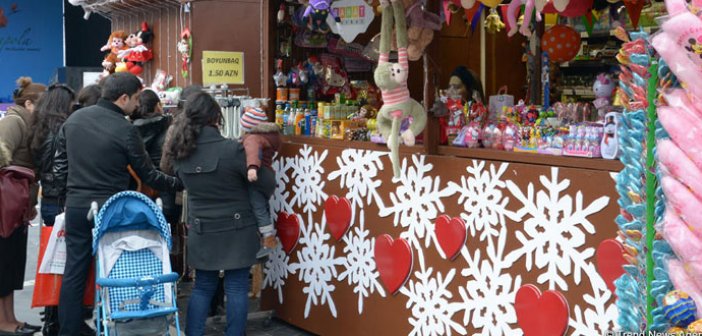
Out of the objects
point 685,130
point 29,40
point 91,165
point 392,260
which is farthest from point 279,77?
point 29,40

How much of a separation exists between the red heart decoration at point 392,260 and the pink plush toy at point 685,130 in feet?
8.34

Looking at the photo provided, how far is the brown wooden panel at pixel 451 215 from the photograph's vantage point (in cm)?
397

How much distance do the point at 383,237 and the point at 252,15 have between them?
4197mm

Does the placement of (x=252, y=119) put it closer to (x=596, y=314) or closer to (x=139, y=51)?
(x=596, y=314)

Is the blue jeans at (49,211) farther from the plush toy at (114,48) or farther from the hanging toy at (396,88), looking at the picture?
the plush toy at (114,48)

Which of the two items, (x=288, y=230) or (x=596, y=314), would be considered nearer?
(x=596, y=314)

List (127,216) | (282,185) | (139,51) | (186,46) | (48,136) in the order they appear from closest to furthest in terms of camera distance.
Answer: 1. (127,216)
2. (48,136)
3. (282,185)
4. (186,46)
5. (139,51)

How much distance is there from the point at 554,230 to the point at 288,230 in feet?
8.32

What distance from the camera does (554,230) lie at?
4094 millimetres

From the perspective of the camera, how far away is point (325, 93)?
680 centimetres

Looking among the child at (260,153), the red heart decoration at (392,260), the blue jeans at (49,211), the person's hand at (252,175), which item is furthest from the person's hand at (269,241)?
the blue jeans at (49,211)

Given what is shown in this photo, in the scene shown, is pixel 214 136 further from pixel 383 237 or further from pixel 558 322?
pixel 558 322

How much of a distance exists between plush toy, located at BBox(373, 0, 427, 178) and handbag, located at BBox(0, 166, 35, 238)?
9.06 feet

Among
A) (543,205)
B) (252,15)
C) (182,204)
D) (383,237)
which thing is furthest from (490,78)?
(543,205)
